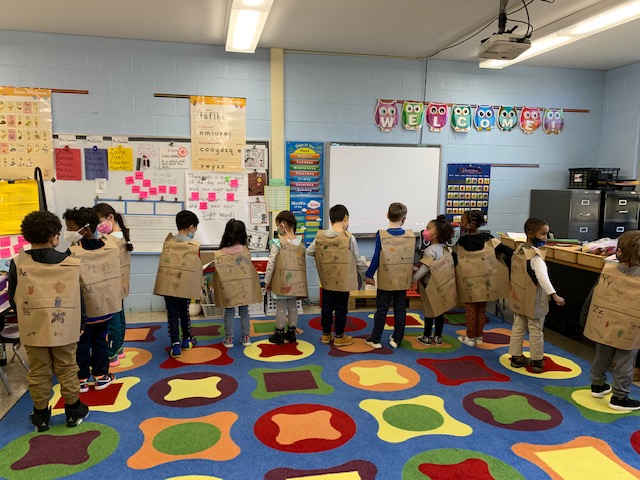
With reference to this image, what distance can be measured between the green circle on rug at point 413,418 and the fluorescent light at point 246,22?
9.62 feet

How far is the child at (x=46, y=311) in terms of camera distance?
97.7 inches

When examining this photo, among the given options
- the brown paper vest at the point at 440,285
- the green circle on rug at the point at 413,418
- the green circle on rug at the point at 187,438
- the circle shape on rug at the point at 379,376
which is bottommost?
the green circle on rug at the point at 187,438

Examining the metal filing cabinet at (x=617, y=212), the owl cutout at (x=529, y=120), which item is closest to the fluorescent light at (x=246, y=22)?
the owl cutout at (x=529, y=120)

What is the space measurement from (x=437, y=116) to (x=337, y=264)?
106 inches

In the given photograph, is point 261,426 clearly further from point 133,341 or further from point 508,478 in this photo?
point 133,341

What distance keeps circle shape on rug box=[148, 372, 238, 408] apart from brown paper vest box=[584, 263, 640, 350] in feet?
7.98

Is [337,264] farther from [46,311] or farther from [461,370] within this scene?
[46,311]

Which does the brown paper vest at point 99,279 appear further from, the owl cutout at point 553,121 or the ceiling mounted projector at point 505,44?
the owl cutout at point 553,121

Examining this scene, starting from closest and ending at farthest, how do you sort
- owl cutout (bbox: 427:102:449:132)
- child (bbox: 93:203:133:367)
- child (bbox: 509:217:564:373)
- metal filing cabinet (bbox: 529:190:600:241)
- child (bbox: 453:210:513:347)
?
1. child (bbox: 509:217:564:373)
2. child (bbox: 93:203:133:367)
3. child (bbox: 453:210:513:347)
4. metal filing cabinet (bbox: 529:190:600:241)
5. owl cutout (bbox: 427:102:449:132)

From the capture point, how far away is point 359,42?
4.84 m

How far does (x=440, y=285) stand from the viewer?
154 inches

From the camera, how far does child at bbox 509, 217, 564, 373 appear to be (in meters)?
3.35

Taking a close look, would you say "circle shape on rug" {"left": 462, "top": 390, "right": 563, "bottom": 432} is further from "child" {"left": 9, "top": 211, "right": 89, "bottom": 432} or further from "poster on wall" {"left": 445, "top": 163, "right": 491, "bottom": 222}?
"poster on wall" {"left": 445, "top": 163, "right": 491, "bottom": 222}

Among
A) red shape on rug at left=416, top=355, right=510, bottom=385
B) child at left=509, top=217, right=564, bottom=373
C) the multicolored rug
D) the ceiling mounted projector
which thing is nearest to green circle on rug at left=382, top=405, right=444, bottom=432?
the multicolored rug
